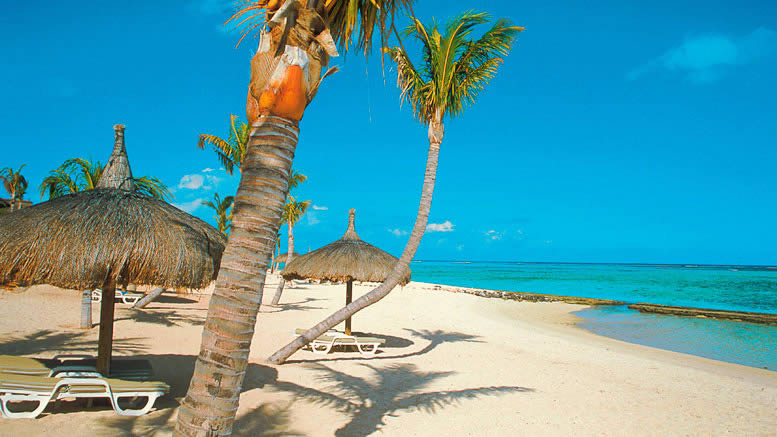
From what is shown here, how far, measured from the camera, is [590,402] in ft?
22.0

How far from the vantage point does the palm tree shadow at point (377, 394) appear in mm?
5562

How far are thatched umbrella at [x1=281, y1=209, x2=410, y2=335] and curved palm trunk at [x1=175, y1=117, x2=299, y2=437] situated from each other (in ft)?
21.6

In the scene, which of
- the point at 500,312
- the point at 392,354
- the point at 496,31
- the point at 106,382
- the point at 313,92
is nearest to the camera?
the point at 313,92

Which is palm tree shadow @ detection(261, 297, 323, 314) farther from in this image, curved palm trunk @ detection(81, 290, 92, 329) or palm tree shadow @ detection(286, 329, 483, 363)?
curved palm trunk @ detection(81, 290, 92, 329)

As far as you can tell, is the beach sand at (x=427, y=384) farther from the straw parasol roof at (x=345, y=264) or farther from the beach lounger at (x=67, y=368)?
the straw parasol roof at (x=345, y=264)

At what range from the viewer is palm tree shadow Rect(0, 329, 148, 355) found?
766 centimetres

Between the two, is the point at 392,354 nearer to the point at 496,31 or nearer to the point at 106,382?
the point at 106,382

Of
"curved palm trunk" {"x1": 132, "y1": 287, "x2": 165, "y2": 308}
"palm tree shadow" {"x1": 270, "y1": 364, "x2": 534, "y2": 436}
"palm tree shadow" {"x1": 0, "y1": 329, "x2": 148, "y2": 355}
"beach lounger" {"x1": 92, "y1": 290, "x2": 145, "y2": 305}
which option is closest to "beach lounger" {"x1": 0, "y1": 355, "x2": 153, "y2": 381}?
"palm tree shadow" {"x1": 270, "y1": 364, "x2": 534, "y2": 436}

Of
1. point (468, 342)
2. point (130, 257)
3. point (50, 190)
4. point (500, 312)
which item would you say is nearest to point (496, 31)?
point (130, 257)

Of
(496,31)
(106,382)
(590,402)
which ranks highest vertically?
(496,31)

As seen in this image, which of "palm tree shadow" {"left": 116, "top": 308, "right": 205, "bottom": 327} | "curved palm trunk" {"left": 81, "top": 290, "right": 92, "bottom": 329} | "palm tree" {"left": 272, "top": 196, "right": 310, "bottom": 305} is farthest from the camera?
"palm tree" {"left": 272, "top": 196, "right": 310, "bottom": 305}

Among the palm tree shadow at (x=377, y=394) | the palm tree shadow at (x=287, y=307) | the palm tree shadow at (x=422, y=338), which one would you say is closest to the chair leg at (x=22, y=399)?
the palm tree shadow at (x=377, y=394)

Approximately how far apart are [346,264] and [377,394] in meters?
3.52

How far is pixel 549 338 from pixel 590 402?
23.4ft
